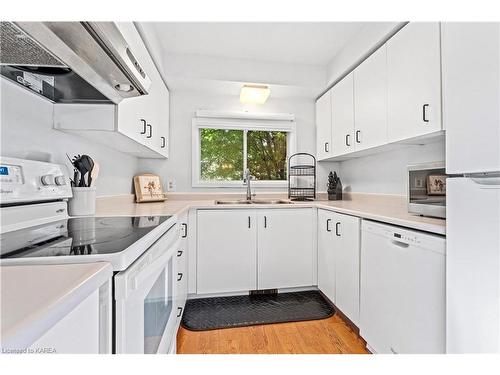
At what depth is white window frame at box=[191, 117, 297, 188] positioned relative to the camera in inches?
110

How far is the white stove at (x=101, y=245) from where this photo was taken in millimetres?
619

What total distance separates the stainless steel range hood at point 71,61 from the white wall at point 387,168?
1.96 metres

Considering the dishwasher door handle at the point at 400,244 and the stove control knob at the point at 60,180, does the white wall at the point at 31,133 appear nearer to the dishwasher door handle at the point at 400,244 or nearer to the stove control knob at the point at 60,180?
the stove control knob at the point at 60,180

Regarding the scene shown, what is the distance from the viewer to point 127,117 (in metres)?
1.48

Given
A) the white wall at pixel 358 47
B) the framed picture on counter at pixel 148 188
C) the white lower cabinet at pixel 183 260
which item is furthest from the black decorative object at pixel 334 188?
the framed picture on counter at pixel 148 188

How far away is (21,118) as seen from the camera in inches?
42.7

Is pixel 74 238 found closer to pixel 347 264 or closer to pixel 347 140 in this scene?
pixel 347 264

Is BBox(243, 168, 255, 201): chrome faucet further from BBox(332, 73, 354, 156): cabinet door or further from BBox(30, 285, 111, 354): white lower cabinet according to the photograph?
BBox(30, 285, 111, 354): white lower cabinet

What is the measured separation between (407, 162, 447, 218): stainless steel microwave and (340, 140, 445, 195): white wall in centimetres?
48

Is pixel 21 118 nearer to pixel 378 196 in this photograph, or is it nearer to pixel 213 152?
pixel 213 152

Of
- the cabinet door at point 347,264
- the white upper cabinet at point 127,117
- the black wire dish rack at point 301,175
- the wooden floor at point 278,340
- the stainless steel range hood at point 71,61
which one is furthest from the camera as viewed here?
the black wire dish rack at point 301,175

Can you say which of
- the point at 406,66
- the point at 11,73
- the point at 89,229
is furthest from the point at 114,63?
the point at 406,66

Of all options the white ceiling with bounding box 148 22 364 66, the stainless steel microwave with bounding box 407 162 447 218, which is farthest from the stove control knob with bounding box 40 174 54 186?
the stainless steel microwave with bounding box 407 162 447 218
